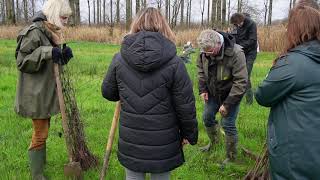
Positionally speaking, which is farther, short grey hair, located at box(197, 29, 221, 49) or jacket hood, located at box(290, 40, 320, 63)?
short grey hair, located at box(197, 29, 221, 49)

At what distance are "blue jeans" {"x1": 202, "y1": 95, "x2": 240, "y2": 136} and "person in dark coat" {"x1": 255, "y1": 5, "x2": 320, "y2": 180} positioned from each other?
190 cm

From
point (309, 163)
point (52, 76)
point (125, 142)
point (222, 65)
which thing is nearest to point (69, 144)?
point (52, 76)

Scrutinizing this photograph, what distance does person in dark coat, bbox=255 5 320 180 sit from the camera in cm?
267

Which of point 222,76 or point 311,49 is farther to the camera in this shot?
point 222,76

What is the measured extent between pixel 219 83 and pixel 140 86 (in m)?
1.81

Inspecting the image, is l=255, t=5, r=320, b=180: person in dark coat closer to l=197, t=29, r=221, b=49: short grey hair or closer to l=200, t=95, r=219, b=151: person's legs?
l=197, t=29, r=221, b=49: short grey hair

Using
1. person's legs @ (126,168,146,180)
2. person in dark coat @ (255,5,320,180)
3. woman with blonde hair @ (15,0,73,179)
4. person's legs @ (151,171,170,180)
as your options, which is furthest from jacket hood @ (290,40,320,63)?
woman with blonde hair @ (15,0,73,179)

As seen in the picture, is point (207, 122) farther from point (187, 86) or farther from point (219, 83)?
point (187, 86)

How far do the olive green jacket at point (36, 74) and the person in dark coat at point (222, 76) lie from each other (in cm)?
151

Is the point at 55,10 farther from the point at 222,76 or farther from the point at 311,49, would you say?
the point at 311,49

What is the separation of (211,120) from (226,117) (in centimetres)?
33

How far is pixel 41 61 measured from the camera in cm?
387

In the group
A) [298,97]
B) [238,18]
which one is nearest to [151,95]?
[298,97]

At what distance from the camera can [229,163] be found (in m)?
5.07
